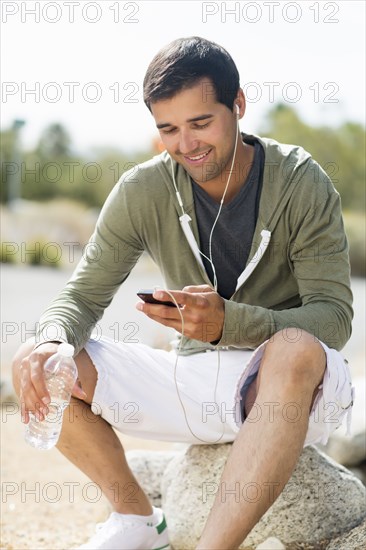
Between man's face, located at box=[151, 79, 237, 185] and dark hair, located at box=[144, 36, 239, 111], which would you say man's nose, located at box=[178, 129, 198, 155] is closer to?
man's face, located at box=[151, 79, 237, 185]

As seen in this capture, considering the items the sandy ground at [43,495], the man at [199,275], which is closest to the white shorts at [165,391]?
the man at [199,275]

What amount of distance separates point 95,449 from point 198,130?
1204 millimetres

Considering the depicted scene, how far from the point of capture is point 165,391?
3.16 metres

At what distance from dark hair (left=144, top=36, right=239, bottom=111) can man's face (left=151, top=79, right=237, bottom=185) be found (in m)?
0.02

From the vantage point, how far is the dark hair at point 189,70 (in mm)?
3117

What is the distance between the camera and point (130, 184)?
10.8 ft

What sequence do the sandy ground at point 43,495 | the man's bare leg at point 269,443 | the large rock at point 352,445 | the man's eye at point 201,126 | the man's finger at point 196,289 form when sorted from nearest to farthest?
the man's bare leg at point 269,443 < the man's finger at point 196,289 < the man's eye at point 201,126 < the sandy ground at point 43,495 < the large rock at point 352,445

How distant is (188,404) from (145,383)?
0.17m

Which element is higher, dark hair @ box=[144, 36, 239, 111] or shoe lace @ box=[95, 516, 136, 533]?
dark hair @ box=[144, 36, 239, 111]

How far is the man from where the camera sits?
294 cm

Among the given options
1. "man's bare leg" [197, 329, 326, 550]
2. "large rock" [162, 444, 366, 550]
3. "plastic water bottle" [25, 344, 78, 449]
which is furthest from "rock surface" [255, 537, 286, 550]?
"plastic water bottle" [25, 344, 78, 449]

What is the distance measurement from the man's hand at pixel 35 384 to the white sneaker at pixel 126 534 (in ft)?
1.85

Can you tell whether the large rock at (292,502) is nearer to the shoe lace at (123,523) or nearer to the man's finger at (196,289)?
the shoe lace at (123,523)

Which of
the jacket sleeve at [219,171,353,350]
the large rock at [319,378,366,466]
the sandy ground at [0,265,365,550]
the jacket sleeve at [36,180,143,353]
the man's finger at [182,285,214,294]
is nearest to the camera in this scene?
the man's finger at [182,285,214,294]
